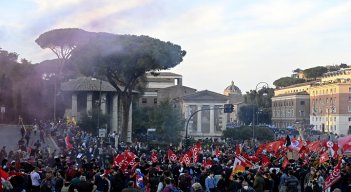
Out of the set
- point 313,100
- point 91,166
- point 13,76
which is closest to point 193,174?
point 91,166

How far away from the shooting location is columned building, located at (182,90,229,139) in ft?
319

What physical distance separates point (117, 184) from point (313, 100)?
310ft

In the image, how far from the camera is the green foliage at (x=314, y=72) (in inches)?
5089

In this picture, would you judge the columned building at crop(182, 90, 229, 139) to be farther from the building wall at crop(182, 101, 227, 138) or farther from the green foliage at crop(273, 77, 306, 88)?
the green foliage at crop(273, 77, 306, 88)

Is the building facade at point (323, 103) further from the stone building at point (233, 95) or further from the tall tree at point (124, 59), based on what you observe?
the tall tree at point (124, 59)

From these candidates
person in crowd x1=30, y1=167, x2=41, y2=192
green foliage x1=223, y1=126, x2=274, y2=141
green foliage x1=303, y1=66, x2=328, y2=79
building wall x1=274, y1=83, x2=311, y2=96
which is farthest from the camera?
green foliage x1=303, y1=66, x2=328, y2=79

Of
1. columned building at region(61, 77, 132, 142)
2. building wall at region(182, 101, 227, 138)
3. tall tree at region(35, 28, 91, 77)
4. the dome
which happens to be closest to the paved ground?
tall tree at region(35, 28, 91, 77)

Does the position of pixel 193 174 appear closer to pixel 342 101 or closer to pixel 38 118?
pixel 38 118

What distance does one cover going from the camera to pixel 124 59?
5059 centimetres

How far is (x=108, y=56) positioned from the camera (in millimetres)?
49250

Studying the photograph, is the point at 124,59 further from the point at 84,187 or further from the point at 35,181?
the point at 84,187

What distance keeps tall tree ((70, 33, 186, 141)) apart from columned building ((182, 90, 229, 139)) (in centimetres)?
4429

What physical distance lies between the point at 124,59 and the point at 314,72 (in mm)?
85906

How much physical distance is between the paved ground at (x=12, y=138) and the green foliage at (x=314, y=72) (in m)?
93.5
